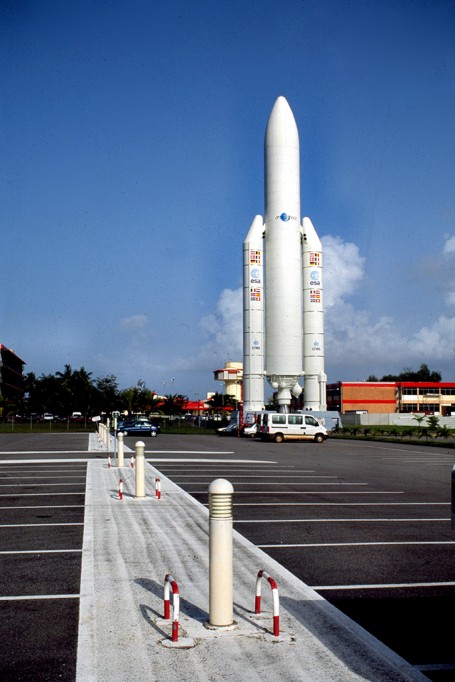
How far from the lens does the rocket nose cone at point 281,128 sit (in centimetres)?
5769

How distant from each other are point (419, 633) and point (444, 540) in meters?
4.75

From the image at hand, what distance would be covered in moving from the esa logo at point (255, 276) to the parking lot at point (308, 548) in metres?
36.6

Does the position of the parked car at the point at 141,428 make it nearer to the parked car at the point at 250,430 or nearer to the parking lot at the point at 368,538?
the parked car at the point at 250,430

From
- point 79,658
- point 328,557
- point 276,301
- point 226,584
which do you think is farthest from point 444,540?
point 276,301

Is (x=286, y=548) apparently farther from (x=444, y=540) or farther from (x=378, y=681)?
(x=378, y=681)

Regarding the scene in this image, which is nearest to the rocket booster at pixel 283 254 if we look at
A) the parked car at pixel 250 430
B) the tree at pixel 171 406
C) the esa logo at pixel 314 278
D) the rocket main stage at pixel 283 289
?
the rocket main stage at pixel 283 289

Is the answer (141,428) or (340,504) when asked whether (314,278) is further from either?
(340,504)

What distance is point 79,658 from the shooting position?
229 inches

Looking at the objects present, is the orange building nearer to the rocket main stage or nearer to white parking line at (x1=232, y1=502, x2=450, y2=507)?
the rocket main stage

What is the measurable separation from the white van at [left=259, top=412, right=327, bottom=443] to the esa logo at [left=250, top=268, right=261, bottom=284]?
14.7 meters

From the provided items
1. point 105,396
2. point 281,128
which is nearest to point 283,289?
point 281,128

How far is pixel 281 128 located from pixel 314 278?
11574 mm

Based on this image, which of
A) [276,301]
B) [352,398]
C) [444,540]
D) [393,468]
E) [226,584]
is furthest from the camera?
[352,398]

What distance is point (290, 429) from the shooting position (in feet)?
153
